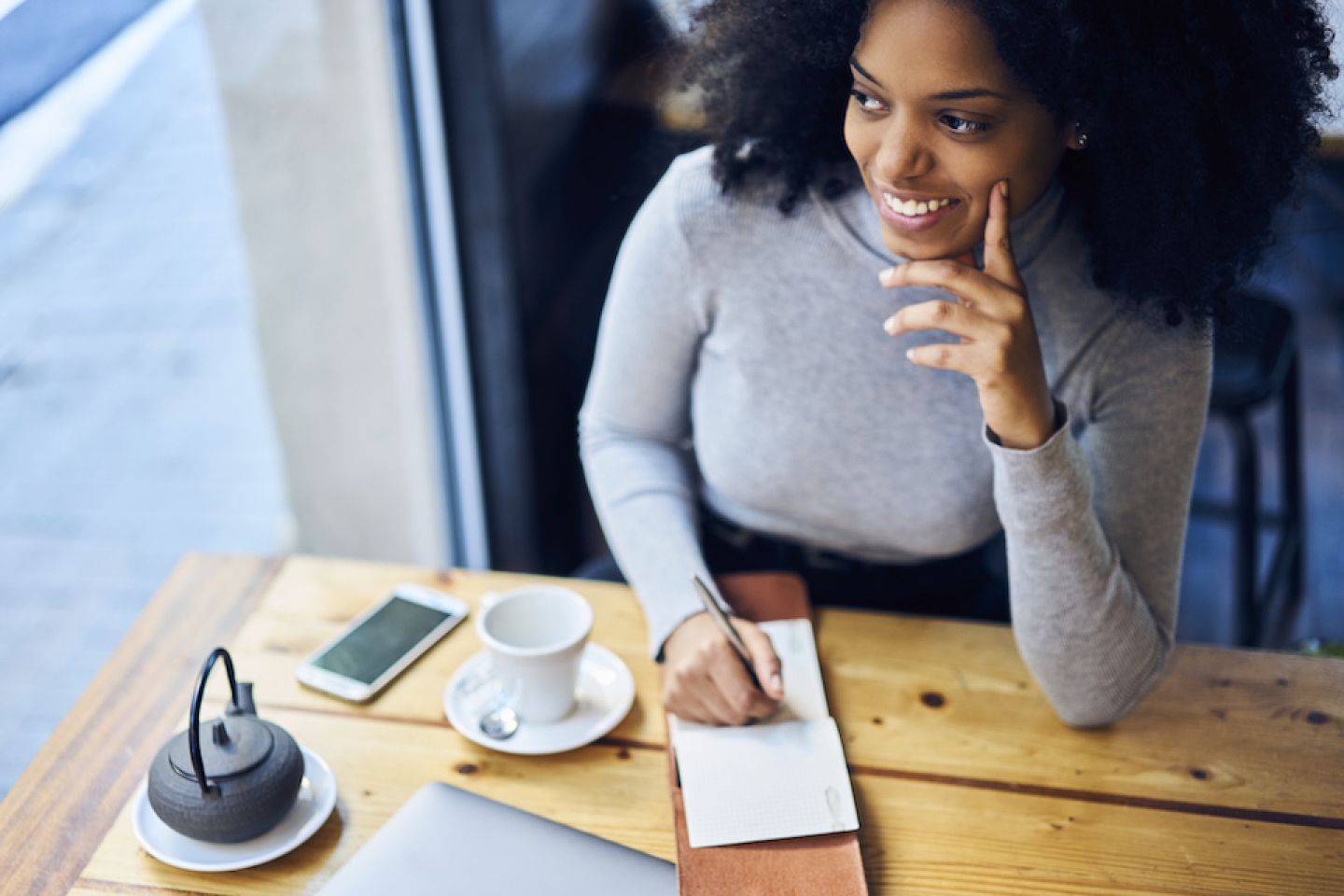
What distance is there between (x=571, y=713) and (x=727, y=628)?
15 cm

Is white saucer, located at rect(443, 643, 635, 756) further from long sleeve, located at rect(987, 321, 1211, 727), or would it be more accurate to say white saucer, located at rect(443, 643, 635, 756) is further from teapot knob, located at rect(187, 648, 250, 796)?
long sleeve, located at rect(987, 321, 1211, 727)

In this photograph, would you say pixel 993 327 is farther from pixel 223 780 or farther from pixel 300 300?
pixel 300 300

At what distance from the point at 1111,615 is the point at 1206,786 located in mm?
157

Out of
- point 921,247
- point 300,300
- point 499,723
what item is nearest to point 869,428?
point 921,247

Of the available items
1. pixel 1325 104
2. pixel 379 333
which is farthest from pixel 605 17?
pixel 1325 104

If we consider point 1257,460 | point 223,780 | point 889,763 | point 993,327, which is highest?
point 993,327

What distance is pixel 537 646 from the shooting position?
A: 3.10 ft

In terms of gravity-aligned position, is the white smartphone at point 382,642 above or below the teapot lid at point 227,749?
below

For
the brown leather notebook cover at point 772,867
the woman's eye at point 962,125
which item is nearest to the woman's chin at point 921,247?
the woman's eye at point 962,125

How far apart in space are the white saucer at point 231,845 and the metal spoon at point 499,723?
5.1 inches

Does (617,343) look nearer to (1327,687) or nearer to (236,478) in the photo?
(1327,687)

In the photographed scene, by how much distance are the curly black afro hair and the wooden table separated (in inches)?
14.2

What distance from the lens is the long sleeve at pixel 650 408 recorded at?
3.57ft

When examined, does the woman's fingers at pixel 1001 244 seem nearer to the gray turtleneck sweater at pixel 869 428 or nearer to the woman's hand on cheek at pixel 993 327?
the woman's hand on cheek at pixel 993 327
